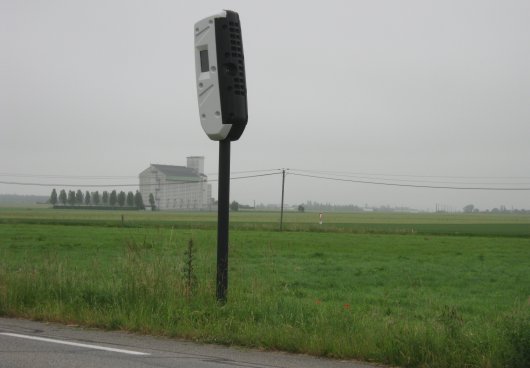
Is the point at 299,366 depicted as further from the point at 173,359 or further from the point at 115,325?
the point at 115,325

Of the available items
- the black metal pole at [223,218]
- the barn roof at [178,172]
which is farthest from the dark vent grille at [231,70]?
the barn roof at [178,172]

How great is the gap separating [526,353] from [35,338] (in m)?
4.96

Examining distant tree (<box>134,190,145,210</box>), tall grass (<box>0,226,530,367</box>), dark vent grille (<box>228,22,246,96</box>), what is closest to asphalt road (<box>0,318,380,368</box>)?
tall grass (<box>0,226,530,367</box>)

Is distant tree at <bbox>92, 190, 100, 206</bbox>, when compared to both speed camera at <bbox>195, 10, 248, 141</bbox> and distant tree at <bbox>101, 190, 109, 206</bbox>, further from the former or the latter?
speed camera at <bbox>195, 10, 248, 141</bbox>

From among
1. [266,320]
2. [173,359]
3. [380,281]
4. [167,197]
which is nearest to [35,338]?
[173,359]

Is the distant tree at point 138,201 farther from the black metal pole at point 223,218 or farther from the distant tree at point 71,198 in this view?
the black metal pole at point 223,218

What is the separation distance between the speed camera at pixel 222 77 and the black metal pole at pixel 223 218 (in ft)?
1.10

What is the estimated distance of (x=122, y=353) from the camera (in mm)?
5941

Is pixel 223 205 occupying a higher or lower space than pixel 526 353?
higher

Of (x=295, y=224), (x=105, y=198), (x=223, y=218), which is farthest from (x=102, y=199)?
(x=223, y=218)

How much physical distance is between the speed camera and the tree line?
16019cm

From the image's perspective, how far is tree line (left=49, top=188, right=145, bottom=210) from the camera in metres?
163

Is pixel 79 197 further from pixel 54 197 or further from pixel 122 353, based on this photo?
pixel 122 353

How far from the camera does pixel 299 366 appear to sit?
18.1 ft
